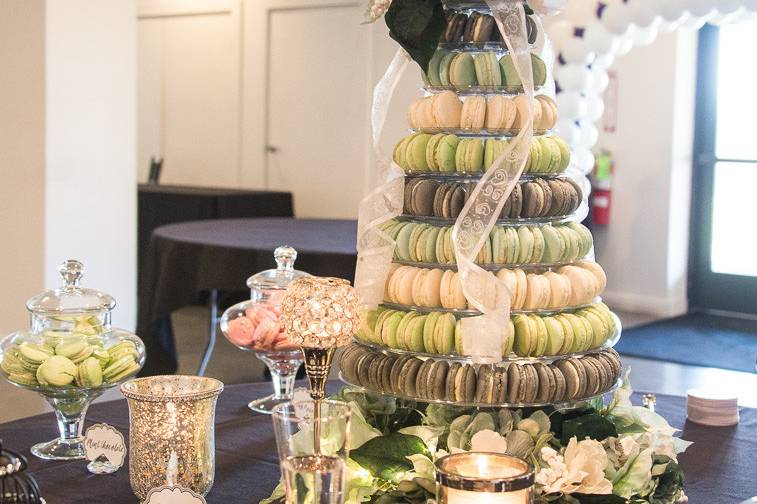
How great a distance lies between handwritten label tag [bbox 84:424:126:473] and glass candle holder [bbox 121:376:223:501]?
153mm

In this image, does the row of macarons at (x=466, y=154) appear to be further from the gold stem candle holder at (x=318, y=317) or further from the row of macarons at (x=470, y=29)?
the gold stem candle holder at (x=318, y=317)

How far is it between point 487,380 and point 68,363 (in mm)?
580

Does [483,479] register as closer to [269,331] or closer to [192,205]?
[269,331]

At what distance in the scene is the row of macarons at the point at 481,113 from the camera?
4.55 ft

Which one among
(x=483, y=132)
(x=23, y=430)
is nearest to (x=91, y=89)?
(x=23, y=430)

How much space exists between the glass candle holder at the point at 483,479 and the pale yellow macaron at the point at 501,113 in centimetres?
46

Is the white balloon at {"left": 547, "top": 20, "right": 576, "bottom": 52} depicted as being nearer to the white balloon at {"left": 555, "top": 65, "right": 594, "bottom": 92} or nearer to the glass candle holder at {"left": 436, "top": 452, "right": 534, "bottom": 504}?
the white balloon at {"left": 555, "top": 65, "right": 594, "bottom": 92}

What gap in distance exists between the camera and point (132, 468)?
1347mm

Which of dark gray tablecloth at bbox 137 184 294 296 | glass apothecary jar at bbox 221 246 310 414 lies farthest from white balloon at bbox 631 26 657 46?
glass apothecary jar at bbox 221 246 310 414

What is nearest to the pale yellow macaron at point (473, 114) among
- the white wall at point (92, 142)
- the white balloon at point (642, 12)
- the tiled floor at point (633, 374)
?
the tiled floor at point (633, 374)

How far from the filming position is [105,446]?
1506 millimetres

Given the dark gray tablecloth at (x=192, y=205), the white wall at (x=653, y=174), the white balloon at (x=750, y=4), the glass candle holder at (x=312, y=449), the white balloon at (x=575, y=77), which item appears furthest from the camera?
the dark gray tablecloth at (x=192, y=205)

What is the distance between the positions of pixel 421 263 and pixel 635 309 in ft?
20.7

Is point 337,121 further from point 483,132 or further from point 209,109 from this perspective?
point 483,132
